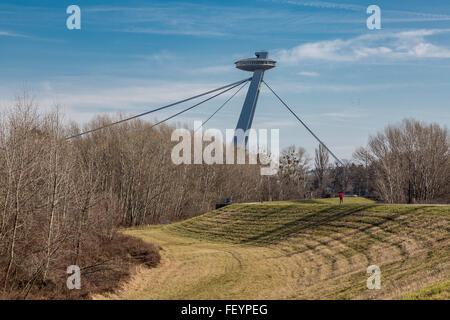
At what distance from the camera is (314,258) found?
83.9 feet

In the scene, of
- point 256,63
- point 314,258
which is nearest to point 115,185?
point 314,258

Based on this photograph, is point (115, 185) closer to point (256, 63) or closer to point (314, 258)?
point (314, 258)

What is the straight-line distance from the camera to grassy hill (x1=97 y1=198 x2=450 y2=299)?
59.7ft

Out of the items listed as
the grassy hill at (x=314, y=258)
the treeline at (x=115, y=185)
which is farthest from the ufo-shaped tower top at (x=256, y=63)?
the grassy hill at (x=314, y=258)

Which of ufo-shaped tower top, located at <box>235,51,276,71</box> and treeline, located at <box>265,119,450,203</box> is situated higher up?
ufo-shaped tower top, located at <box>235,51,276,71</box>

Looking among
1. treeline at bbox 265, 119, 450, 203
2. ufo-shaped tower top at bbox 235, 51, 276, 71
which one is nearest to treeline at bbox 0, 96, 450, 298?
treeline at bbox 265, 119, 450, 203

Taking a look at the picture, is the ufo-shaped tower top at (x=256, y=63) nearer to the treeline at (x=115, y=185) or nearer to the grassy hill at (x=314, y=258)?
the treeline at (x=115, y=185)

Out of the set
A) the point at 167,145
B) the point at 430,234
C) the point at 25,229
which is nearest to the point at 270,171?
the point at 167,145

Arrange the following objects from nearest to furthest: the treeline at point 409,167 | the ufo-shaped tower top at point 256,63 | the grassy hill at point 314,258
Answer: the grassy hill at point 314,258, the treeline at point 409,167, the ufo-shaped tower top at point 256,63

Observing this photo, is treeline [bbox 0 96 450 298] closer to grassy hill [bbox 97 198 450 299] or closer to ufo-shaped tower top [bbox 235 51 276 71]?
grassy hill [bbox 97 198 450 299]

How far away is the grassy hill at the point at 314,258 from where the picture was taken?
1820 cm

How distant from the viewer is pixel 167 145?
63.7m
